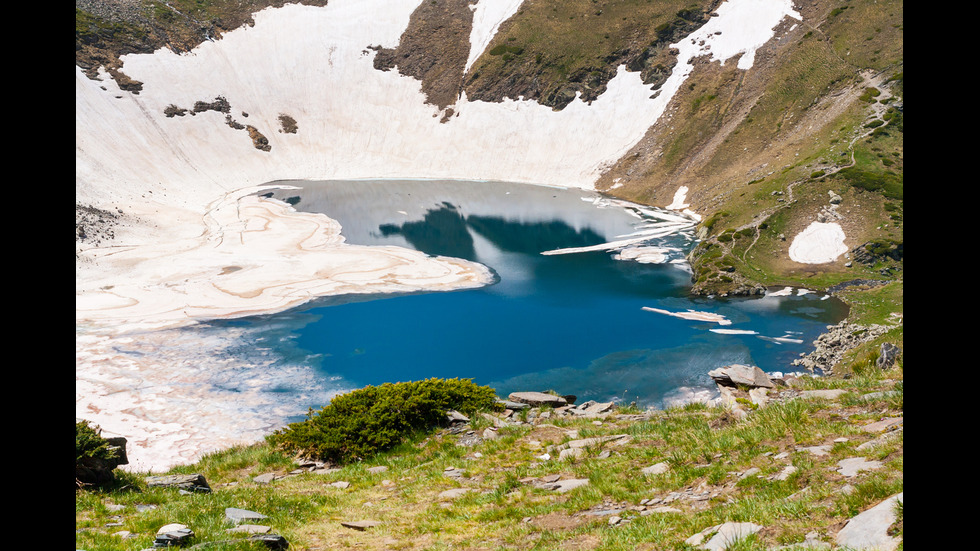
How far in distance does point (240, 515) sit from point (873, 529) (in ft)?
32.4

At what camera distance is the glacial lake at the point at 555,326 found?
1533 inches

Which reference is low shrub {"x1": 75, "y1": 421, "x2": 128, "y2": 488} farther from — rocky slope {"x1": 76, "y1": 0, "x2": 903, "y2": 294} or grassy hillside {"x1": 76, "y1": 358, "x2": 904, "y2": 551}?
rocky slope {"x1": 76, "y1": 0, "x2": 903, "y2": 294}

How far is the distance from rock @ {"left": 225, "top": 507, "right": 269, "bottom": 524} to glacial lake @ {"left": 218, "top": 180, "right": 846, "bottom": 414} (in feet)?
80.1

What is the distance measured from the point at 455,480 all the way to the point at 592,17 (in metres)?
133

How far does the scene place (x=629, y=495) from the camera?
10.9 meters

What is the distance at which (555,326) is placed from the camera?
4819cm

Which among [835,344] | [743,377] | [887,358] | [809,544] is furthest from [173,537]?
[835,344]

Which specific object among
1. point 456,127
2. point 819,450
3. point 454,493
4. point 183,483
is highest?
point 456,127

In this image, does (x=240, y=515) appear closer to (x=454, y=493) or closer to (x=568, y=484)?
(x=454, y=493)

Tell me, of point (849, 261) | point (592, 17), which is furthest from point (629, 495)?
point (592, 17)

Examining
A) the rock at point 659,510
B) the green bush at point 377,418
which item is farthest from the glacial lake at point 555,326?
the rock at point 659,510

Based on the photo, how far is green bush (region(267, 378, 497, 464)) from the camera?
19.2 metres
